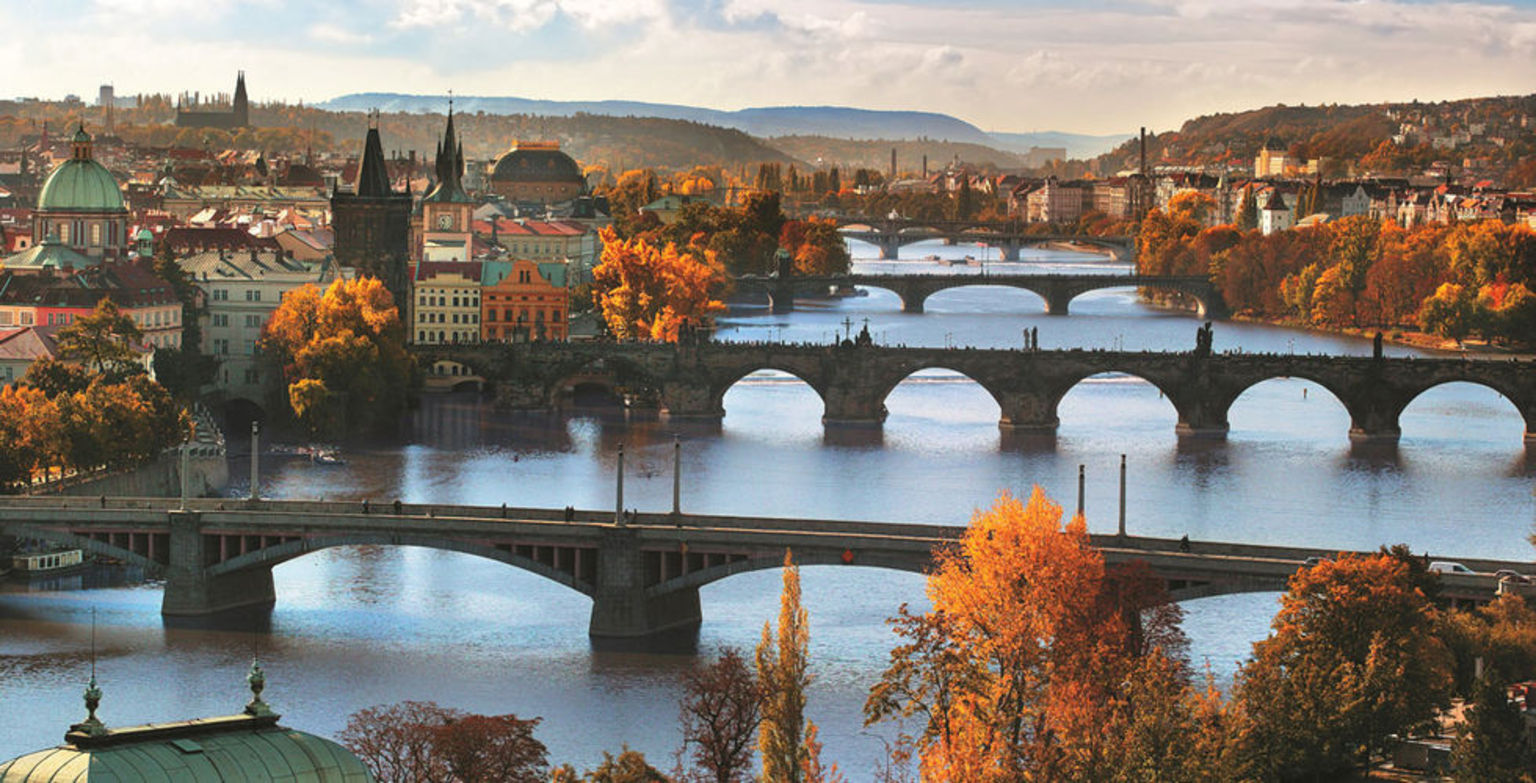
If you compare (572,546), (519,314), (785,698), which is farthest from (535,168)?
(785,698)

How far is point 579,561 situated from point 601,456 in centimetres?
2364

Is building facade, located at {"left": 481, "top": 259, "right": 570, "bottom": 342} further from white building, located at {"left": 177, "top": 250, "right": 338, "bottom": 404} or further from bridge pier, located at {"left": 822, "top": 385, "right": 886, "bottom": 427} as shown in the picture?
bridge pier, located at {"left": 822, "top": 385, "right": 886, "bottom": 427}

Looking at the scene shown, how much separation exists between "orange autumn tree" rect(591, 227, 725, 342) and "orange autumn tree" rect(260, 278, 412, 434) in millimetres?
14716

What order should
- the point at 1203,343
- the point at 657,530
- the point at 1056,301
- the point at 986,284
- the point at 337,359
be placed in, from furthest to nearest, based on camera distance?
the point at 1056,301
the point at 986,284
the point at 1203,343
the point at 337,359
the point at 657,530

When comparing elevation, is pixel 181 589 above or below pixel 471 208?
below

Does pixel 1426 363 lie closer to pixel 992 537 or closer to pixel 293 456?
pixel 293 456

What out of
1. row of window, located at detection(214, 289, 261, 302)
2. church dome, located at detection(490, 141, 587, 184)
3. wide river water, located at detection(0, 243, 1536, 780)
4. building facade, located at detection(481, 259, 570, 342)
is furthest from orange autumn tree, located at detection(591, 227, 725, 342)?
church dome, located at detection(490, 141, 587, 184)

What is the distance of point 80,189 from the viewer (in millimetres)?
85000

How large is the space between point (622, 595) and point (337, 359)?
3061 centimetres

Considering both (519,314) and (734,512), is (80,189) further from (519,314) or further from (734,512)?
(734,512)

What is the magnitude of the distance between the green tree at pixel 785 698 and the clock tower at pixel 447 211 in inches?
2654

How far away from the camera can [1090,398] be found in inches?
3349

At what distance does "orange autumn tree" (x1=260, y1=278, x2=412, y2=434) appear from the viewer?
239 feet

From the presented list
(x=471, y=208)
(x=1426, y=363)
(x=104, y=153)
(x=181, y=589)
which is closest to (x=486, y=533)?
(x=181, y=589)
